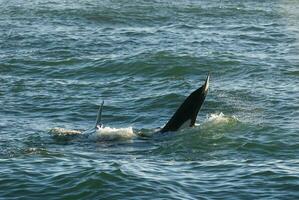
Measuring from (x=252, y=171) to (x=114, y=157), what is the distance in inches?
129

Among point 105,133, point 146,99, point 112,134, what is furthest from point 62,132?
point 146,99

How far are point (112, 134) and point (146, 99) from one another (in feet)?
17.2

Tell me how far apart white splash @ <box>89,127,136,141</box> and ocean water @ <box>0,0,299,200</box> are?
0.19ft

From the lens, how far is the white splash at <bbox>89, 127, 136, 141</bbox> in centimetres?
1900

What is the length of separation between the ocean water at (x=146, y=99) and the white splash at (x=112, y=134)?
6cm

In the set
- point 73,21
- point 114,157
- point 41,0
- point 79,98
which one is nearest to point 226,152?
point 114,157

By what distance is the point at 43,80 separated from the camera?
27.6m

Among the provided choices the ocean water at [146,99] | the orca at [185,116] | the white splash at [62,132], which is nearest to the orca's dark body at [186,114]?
the orca at [185,116]

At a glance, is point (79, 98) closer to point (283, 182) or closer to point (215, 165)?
point (215, 165)

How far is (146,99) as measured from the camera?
24344mm

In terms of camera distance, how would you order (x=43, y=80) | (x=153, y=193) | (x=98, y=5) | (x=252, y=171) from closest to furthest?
(x=153, y=193) < (x=252, y=171) < (x=43, y=80) < (x=98, y=5)

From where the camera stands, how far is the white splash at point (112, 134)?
19.0m

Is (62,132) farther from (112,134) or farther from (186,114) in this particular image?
(186,114)

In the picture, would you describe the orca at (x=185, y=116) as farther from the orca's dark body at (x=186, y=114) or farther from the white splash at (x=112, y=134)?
the white splash at (x=112, y=134)
